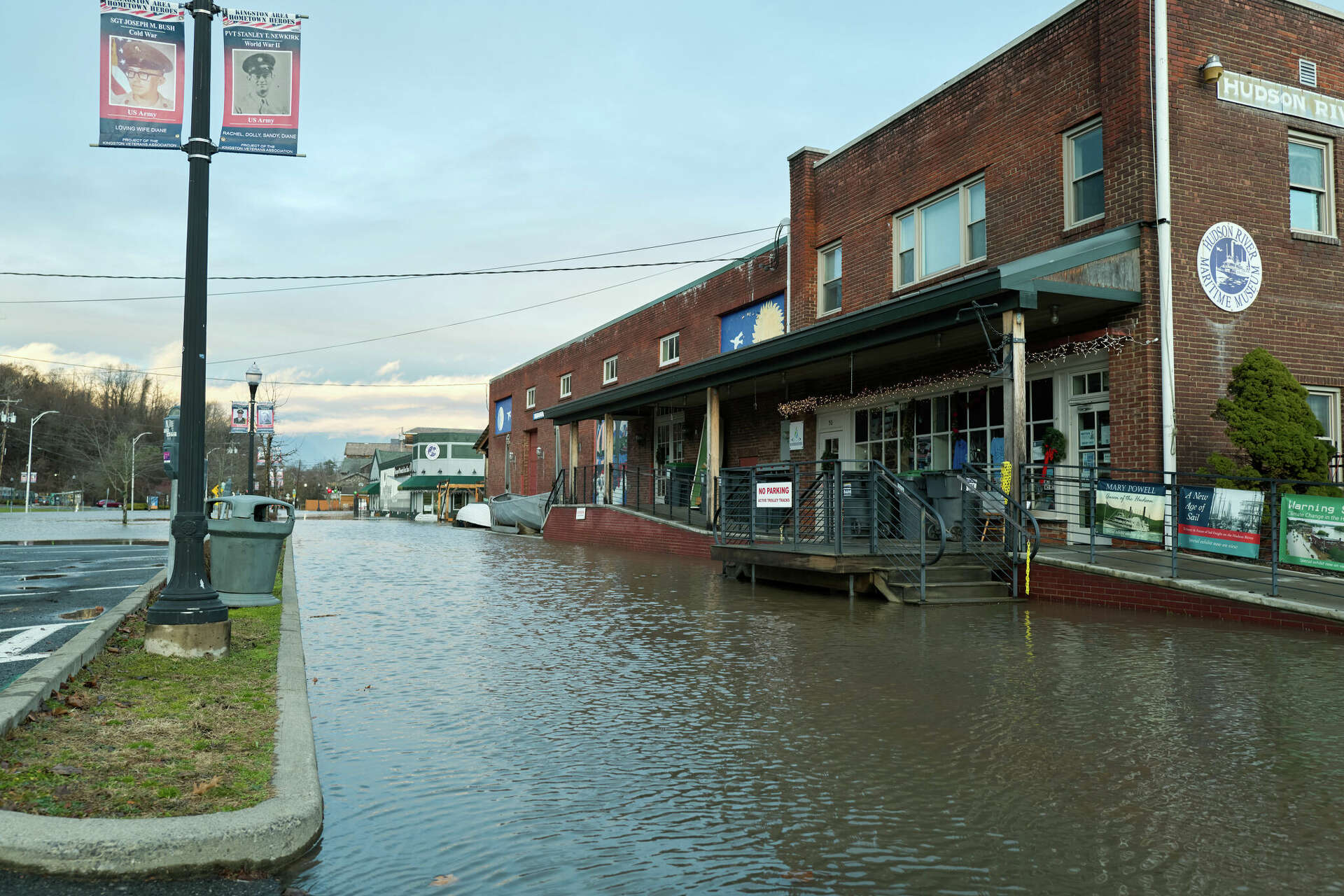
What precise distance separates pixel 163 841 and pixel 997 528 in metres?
11.5

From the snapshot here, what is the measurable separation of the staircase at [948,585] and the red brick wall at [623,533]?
5646 mm

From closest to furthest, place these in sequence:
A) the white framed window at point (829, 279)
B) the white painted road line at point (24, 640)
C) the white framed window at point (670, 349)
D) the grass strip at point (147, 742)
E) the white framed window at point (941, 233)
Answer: the grass strip at point (147, 742) < the white painted road line at point (24, 640) < the white framed window at point (941, 233) < the white framed window at point (829, 279) < the white framed window at point (670, 349)

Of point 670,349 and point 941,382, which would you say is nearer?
point 941,382

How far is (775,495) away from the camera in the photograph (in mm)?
13602

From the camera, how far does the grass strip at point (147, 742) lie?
3.87 meters

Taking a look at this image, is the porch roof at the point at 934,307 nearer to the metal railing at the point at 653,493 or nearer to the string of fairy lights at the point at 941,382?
the string of fairy lights at the point at 941,382

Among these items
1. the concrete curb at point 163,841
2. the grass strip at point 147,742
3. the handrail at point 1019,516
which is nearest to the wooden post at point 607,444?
the handrail at point 1019,516

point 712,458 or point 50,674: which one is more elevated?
point 712,458

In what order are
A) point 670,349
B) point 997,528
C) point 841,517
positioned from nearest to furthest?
point 841,517
point 997,528
point 670,349

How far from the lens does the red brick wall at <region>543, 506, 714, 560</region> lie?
20.2m

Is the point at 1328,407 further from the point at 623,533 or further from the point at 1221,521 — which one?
the point at 623,533

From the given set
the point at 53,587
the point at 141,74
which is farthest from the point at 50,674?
the point at 53,587

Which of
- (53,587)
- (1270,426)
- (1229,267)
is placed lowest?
(53,587)

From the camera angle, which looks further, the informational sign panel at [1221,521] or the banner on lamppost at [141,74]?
the informational sign panel at [1221,521]
